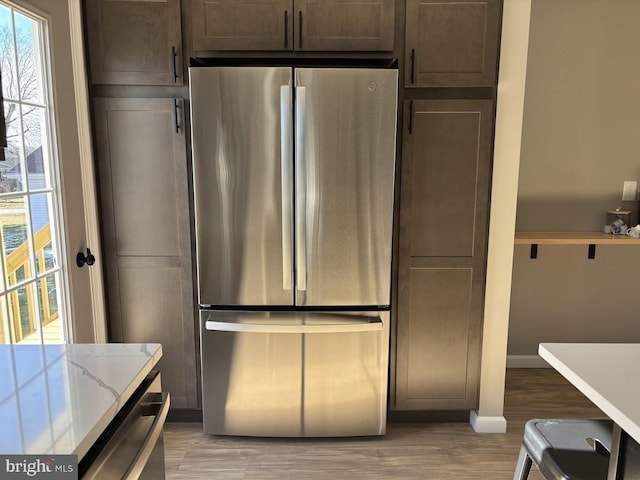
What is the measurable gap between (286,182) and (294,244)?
289mm

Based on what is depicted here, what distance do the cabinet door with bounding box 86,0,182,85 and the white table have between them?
199cm

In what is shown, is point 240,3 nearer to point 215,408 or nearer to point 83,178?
point 83,178

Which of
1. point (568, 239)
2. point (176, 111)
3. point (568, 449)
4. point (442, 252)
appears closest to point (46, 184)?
point (176, 111)

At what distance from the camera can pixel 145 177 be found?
2.36m

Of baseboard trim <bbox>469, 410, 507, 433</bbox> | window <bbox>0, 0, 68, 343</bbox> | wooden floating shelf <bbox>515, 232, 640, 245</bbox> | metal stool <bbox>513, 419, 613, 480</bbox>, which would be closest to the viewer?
metal stool <bbox>513, 419, 613, 480</bbox>

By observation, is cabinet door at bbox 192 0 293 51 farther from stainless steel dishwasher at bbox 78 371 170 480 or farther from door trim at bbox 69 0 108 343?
stainless steel dishwasher at bbox 78 371 170 480

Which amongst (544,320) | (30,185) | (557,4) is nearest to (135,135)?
(30,185)

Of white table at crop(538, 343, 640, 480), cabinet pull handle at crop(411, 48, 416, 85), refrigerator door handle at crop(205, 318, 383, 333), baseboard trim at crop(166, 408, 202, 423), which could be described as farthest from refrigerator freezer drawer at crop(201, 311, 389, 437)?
cabinet pull handle at crop(411, 48, 416, 85)

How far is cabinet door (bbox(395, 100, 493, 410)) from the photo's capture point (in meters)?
2.31

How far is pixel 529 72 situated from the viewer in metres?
3.01

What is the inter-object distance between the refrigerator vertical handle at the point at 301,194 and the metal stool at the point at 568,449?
1.16 metres

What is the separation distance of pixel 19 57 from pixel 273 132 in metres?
1.02

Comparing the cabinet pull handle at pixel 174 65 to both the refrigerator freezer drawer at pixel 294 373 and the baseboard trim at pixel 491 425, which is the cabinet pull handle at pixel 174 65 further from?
the baseboard trim at pixel 491 425

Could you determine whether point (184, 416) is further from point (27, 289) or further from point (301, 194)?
point (301, 194)
